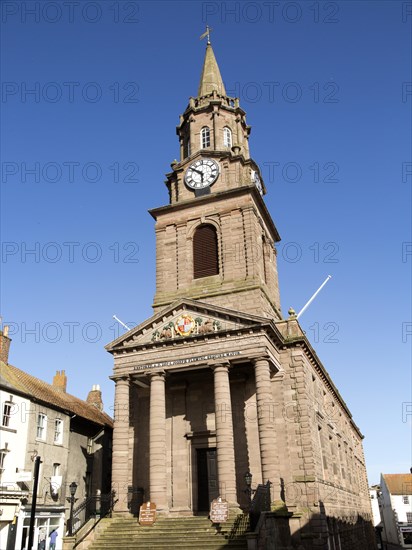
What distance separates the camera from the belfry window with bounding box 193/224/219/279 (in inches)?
1430

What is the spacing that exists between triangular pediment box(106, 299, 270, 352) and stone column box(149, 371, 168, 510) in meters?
2.33

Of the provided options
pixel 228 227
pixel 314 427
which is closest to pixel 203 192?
pixel 228 227

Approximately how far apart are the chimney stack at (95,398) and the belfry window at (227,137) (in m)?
24.9

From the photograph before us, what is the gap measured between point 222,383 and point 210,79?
28.4 m

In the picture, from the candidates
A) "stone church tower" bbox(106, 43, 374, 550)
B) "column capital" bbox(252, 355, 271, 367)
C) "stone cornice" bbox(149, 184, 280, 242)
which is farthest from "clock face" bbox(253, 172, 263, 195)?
"column capital" bbox(252, 355, 271, 367)

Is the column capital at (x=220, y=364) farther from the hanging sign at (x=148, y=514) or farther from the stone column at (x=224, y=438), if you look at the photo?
the hanging sign at (x=148, y=514)

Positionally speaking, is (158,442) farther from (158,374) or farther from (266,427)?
(266,427)

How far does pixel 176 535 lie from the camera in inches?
961

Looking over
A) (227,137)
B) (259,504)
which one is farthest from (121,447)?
(227,137)

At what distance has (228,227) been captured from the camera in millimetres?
36625

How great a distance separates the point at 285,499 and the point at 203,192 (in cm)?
2157

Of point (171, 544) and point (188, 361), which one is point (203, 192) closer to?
point (188, 361)

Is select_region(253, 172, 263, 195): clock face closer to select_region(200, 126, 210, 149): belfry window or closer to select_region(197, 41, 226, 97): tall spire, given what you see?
select_region(200, 126, 210, 149): belfry window

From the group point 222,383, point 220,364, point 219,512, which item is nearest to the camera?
point 219,512
